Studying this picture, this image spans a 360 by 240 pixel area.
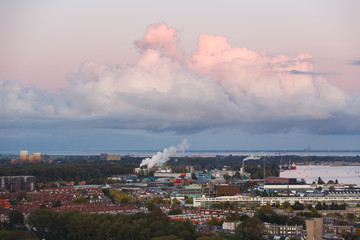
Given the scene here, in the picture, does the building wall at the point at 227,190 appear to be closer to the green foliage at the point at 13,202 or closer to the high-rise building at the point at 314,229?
the green foliage at the point at 13,202

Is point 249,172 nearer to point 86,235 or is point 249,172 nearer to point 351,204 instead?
point 351,204

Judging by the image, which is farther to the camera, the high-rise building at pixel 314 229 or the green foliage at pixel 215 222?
the green foliage at pixel 215 222

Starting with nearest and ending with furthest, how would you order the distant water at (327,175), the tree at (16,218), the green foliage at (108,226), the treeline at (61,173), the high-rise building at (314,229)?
1. the green foliage at (108,226)
2. the high-rise building at (314,229)
3. the tree at (16,218)
4. the treeline at (61,173)
5. the distant water at (327,175)

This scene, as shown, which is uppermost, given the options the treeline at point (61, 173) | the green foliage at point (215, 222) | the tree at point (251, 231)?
the treeline at point (61, 173)

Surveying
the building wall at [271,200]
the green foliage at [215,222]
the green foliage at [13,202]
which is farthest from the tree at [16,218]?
the building wall at [271,200]

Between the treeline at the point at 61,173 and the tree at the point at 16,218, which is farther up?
the treeline at the point at 61,173

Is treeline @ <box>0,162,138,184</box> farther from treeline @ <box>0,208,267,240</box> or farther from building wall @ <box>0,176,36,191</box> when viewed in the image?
treeline @ <box>0,208,267,240</box>

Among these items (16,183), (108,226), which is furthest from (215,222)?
(16,183)

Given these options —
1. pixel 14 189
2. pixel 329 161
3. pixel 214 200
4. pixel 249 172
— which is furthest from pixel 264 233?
pixel 329 161

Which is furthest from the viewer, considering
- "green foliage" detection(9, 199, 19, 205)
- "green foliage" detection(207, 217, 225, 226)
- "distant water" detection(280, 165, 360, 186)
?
"distant water" detection(280, 165, 360, 186)

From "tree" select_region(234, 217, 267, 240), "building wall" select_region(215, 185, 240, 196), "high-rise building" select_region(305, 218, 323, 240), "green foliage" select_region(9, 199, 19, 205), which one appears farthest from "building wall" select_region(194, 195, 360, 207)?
"tree" select_region(234, 217, 267, 240)

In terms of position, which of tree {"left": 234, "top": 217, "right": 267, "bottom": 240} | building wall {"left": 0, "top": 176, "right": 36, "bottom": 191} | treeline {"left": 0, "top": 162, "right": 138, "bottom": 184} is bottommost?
tree {"left": 234, "top": 217, "right": 267, "bottom": 240}

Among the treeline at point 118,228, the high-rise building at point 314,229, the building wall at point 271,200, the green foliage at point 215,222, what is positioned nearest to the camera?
the treeline at point 118,228
